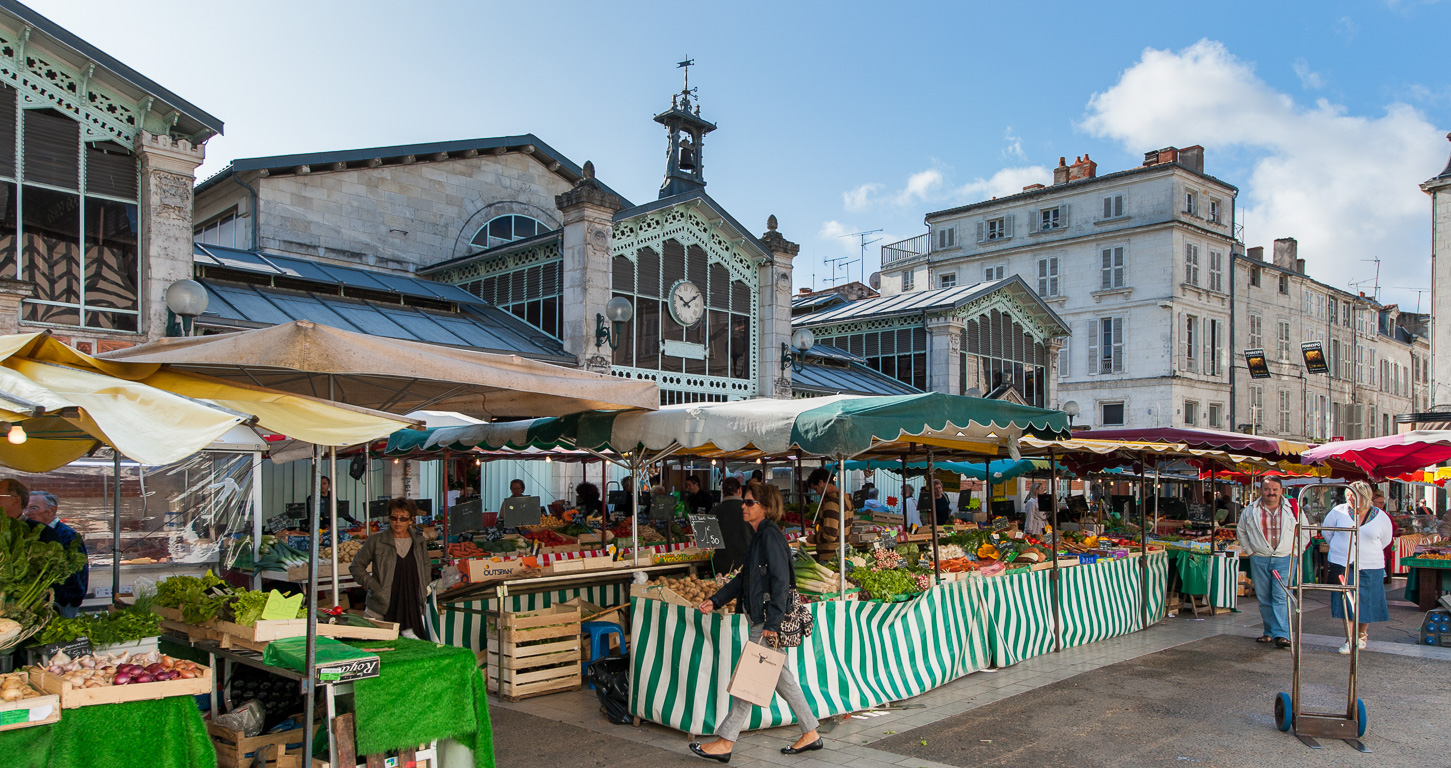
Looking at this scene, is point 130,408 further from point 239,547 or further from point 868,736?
point 239,547

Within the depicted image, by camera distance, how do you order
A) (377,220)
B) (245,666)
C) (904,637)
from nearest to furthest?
(245,666) < (904,637) < (377,220)

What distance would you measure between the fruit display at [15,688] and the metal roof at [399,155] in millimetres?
16005

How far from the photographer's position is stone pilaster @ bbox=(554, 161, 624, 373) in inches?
711

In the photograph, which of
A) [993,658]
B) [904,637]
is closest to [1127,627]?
[993,658]

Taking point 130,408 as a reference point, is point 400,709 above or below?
below

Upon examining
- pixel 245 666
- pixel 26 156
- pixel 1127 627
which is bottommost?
pixel 1127 627

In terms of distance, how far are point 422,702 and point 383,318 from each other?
526 inches

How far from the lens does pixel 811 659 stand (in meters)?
7.39

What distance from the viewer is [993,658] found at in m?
9.45

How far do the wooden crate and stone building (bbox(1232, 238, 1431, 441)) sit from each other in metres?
37.7

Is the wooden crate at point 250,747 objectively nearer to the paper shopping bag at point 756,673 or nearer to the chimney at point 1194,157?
the paper shopping bag at point 756,673

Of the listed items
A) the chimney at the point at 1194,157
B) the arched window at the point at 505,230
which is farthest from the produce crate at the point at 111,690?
the chimney at the point at 1194,157

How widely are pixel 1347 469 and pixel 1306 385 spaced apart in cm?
2894

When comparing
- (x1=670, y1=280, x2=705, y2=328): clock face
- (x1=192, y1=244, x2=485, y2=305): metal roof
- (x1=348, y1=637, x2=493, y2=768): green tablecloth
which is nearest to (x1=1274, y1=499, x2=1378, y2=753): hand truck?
(x1=348, y1=637, x2=493, y2=768): green tablecloth
